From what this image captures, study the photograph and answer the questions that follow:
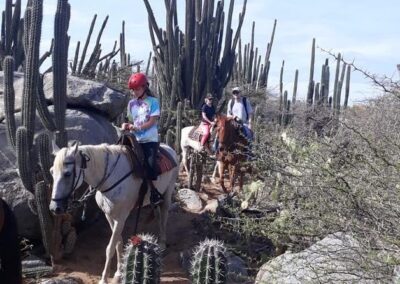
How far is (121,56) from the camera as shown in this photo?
62.7ft

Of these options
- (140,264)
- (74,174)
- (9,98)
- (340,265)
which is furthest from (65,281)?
(340,265)

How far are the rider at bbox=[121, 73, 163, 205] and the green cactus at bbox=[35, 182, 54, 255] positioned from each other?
1167 millimetres

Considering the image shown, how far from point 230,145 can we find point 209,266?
5887mm

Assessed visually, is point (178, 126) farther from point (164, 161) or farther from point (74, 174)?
point (74, 174)

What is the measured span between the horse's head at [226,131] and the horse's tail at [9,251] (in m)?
7.60

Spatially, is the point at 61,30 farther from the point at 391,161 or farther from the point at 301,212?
the point at 391,161

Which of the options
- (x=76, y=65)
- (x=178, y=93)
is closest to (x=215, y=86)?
(x=178, y=93)

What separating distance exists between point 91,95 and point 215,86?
5.69m

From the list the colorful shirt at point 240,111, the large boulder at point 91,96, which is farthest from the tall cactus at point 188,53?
the large boulder at point 91,96

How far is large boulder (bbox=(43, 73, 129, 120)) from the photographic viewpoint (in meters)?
9.16

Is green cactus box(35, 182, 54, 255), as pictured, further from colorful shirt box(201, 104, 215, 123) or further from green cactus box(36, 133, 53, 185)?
colorful shirt box(201, 104, 215, 123)

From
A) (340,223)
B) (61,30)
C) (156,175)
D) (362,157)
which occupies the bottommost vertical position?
(156,175)

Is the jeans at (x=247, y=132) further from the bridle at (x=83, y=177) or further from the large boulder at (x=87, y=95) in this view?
the bridle at (x=83, y=177)

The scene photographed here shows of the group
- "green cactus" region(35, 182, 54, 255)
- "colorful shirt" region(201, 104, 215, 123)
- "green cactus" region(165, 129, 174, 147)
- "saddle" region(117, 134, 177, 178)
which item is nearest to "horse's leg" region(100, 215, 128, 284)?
"saddle" region(117, 134, 177, 178)
